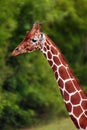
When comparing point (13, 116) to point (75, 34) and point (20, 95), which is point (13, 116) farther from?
point (75, 34)

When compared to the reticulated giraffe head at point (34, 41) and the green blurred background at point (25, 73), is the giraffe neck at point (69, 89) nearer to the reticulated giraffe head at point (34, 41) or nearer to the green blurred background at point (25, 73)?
the reticulated giraffe head at point (34, 41)

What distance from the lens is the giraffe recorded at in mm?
8203

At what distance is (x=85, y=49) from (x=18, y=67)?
5.10 m

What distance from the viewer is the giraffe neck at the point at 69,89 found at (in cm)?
818

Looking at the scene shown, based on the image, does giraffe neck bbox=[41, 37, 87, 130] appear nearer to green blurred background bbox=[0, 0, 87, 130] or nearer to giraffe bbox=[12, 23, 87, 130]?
giraffe bbox=[12, 23, 87, 130]

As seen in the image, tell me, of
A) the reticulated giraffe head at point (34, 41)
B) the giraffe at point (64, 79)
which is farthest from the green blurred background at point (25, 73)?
the giraffe at point (64, 79)

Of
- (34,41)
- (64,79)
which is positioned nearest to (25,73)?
(34,41)

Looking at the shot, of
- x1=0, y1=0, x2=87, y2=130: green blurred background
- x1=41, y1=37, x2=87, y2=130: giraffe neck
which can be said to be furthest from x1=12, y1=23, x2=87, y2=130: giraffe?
x1=0, y1=0, x2=87, y2=130: green blurred background

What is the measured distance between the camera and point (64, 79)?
27.3ft

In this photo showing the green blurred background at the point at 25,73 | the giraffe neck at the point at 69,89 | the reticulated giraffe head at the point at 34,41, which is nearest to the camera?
the giraffe neck at the point at 69,89

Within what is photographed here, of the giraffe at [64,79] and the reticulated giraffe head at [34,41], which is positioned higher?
the reticulated giraffe head at [34,41]

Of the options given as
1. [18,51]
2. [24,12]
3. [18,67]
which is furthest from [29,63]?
[18,51]

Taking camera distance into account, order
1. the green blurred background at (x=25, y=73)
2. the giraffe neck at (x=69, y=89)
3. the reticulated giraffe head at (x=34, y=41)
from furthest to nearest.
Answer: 1. the green blurred background at (x=25, y=73)
2. the reticulated giraffe head at (x=34, y=41)
3. the giraffe neck at (x=69, y=89)

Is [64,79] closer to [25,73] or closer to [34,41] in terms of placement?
[34,41]
